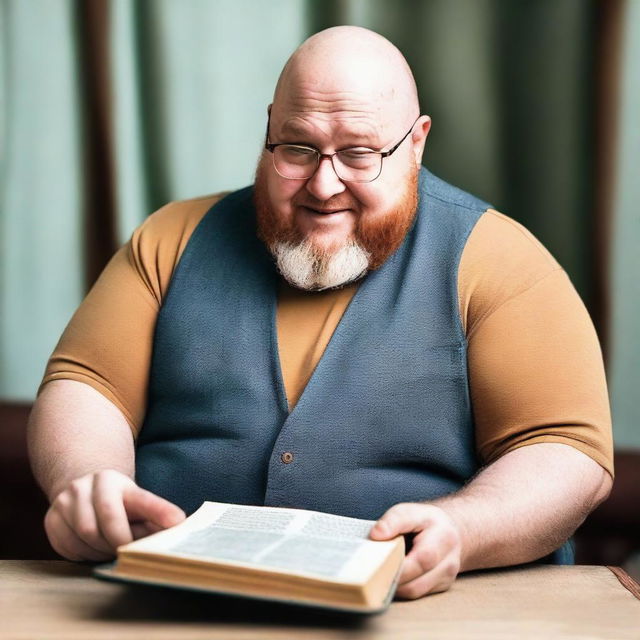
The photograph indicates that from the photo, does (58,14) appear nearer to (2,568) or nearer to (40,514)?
(40,514)

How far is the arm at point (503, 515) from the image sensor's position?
4.06 ft

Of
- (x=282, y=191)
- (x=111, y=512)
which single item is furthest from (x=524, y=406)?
(x=111, y=512)

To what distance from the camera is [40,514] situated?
2287mm

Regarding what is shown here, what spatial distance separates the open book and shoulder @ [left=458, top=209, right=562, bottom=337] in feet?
1.70

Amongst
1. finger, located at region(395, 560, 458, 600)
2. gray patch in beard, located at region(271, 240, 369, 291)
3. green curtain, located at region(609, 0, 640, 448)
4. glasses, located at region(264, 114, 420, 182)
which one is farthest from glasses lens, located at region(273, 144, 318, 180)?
green curtain, located at region(609, 0, 640, 448)

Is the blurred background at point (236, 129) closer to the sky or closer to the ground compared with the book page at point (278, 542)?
closer to the sky

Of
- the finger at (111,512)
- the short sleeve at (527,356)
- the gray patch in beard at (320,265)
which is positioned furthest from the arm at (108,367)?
the short sleeve at (527,356)

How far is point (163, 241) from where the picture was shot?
1813 mm

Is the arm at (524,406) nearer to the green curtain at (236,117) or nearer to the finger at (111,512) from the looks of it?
the finger at (111,512)

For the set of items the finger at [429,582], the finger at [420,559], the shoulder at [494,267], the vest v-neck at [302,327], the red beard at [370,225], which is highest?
the red beard at [370,225]

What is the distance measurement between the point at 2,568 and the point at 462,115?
1494 millimetres

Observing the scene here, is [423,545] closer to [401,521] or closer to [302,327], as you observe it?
[401,521]

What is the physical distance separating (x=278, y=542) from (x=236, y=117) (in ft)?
4.95

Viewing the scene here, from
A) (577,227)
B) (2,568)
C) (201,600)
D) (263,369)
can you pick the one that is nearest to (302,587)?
(201,600)
